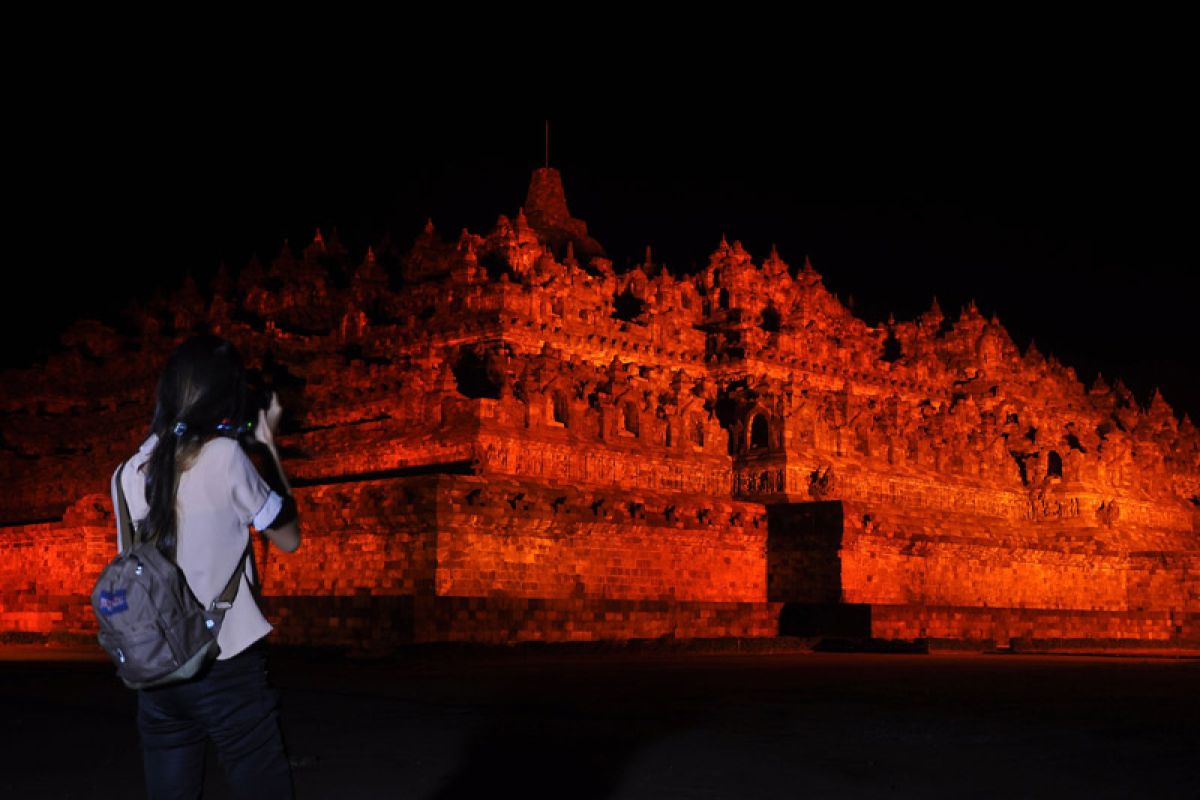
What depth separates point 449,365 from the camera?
36.8 meters

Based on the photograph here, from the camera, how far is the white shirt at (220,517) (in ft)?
16.4

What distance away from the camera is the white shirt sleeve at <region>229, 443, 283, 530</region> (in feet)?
16.6

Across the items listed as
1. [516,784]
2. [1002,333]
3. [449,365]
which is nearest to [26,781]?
[516,784]

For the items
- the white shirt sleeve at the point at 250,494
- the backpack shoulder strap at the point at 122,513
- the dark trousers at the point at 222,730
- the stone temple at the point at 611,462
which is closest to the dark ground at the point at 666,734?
the dark trousers at the point at 222,730

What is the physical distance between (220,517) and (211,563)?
0.15m

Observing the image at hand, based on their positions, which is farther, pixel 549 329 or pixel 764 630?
pixel 549 329

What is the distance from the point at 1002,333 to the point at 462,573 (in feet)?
99.4

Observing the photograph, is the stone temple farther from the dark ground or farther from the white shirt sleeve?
the white shirt sleeve

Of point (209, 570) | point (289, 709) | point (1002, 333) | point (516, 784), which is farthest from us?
point (1002, 333)

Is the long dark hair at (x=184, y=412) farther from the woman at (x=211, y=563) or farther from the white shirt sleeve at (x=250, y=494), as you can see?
the white shirt sleeve at (x=250, y=494)

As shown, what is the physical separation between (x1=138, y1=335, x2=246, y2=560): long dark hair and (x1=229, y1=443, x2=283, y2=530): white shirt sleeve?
15cm

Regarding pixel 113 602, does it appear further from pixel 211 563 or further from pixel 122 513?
pixel 122 513

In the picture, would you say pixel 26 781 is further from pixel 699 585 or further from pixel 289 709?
pixel 699 585

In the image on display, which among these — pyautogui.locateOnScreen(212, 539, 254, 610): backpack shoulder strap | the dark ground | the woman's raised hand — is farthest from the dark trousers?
the dark ground
